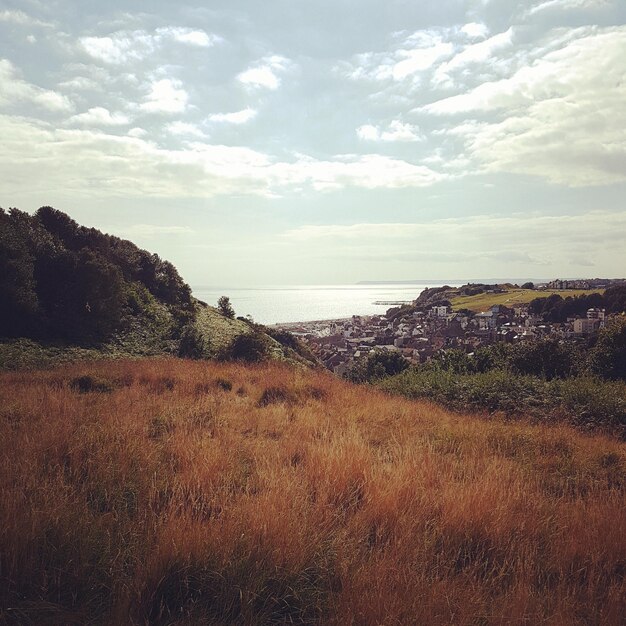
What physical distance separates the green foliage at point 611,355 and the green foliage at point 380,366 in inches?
317

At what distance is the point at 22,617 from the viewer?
6.95ft

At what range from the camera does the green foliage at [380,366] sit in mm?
19947

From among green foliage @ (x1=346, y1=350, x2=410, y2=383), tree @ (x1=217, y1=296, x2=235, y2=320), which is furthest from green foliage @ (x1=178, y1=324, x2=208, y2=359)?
tree @ (x1=217, y1=296, x2=235, y2=320)

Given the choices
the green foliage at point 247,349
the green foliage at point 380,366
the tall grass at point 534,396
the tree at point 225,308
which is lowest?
the green foliage at point 380,366

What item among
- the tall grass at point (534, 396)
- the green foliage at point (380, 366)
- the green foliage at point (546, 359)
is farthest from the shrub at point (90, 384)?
the green foliage at point (546, 359)

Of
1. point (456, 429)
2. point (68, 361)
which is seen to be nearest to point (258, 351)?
point (68, 361)

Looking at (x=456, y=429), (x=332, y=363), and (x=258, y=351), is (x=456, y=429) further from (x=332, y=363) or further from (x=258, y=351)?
(x=332, y=363)

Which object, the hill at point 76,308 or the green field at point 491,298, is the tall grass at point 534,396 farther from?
the green field at point 491,298

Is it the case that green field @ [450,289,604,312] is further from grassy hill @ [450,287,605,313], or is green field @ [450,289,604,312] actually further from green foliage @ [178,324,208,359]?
green foliage @ [178,324,208,359]

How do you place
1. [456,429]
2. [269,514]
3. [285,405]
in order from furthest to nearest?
[285,405] < [456,429] < [269,514]

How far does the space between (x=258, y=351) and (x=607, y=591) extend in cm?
1646

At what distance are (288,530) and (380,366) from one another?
692 inches

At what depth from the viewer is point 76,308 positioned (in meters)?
18.6

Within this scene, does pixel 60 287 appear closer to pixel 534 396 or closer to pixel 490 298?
pixel 534 396
